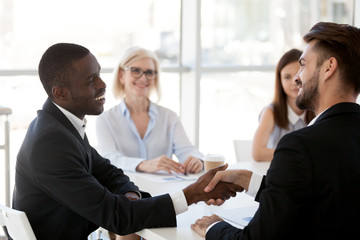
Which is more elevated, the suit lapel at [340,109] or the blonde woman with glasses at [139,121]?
the suit lapel at [340,109]

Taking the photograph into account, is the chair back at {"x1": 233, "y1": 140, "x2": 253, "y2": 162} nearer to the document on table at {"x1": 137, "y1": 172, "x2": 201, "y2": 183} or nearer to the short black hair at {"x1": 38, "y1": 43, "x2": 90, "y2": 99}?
the document on table at {"x1": 137, "y1": 172, "x2": 201, "y2": 183}

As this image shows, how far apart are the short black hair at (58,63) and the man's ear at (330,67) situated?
0.93 m

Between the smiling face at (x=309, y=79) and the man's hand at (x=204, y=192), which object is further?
the man's hand at (x=204, y=192)

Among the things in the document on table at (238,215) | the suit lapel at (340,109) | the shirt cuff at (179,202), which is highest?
the suit lapel at (340,109)

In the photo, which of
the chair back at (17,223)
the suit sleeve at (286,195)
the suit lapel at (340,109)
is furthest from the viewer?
the chair back at (17,223)

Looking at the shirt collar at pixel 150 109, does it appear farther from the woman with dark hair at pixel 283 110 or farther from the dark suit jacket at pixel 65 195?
the dark suit jacket at pixel 65 195

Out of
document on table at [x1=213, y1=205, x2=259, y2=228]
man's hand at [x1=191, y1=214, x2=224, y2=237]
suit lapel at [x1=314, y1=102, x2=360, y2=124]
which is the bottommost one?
document on table at [x1=213, y1=205, x2=259, y2=228]

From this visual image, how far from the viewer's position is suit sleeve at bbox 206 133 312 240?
1477mm

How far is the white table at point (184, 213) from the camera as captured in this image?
70.9 inches

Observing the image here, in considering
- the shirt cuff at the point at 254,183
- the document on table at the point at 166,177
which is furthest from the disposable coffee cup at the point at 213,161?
the shirt cuff at the point at 254,183

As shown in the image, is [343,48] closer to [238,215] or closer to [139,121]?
[238,215]

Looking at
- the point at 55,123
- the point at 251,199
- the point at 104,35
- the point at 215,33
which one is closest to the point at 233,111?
the point at 215,33

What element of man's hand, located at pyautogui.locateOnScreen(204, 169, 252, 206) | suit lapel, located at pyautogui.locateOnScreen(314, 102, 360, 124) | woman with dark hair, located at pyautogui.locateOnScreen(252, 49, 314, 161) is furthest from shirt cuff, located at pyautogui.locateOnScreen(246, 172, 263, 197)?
woman with dark hair, located at pyautogui.locateOnScreen(252, 49, 314, 161)

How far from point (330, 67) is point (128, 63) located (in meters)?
2.04
